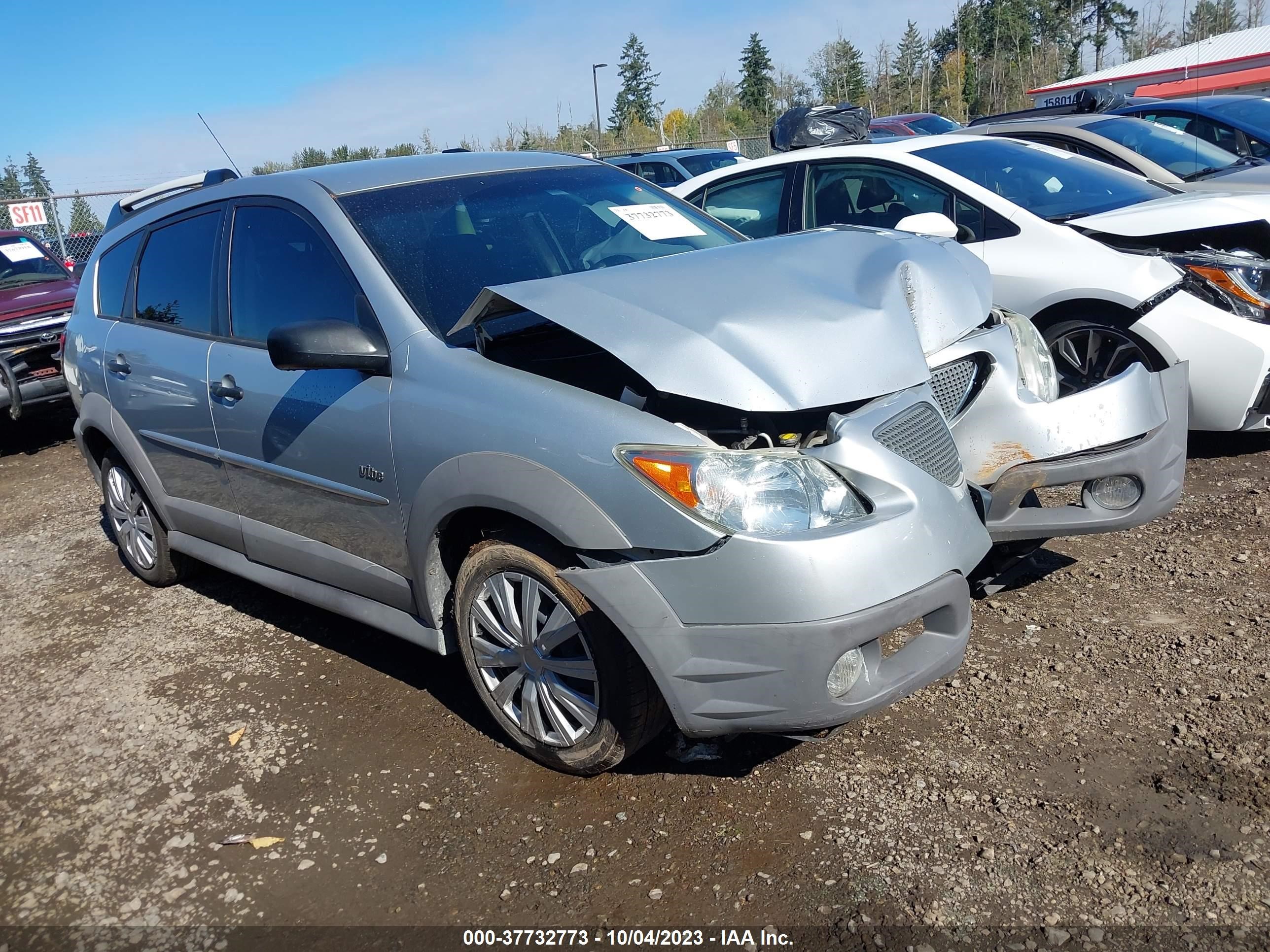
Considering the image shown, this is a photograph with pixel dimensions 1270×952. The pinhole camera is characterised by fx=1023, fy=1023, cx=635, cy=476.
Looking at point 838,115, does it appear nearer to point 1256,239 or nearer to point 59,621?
point 1256,239

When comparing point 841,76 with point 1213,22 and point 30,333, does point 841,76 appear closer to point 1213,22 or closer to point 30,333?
point 1213,22

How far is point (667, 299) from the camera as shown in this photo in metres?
2.86

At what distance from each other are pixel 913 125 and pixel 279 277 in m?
21.4

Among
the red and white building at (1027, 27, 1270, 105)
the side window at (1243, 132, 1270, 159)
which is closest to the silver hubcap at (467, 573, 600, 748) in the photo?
the side window at (1243, 132, 1270, 159)

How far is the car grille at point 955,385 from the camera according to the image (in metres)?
3.41

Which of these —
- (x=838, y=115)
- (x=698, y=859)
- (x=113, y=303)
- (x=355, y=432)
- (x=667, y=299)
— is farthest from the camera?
(x=838, y=115)

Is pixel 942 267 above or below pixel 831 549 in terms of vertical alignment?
above

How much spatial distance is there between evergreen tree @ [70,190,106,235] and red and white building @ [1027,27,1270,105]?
25.1 m

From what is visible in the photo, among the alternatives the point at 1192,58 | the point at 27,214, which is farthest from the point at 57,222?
the point at 1192,58

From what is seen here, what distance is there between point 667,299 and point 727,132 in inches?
1790

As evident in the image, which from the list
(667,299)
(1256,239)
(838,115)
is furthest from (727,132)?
(667,299)

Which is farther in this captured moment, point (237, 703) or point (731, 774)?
point (237, 703)

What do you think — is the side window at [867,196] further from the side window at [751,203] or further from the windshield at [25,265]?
the windshield at [25,265]

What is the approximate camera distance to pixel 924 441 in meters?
2.88
